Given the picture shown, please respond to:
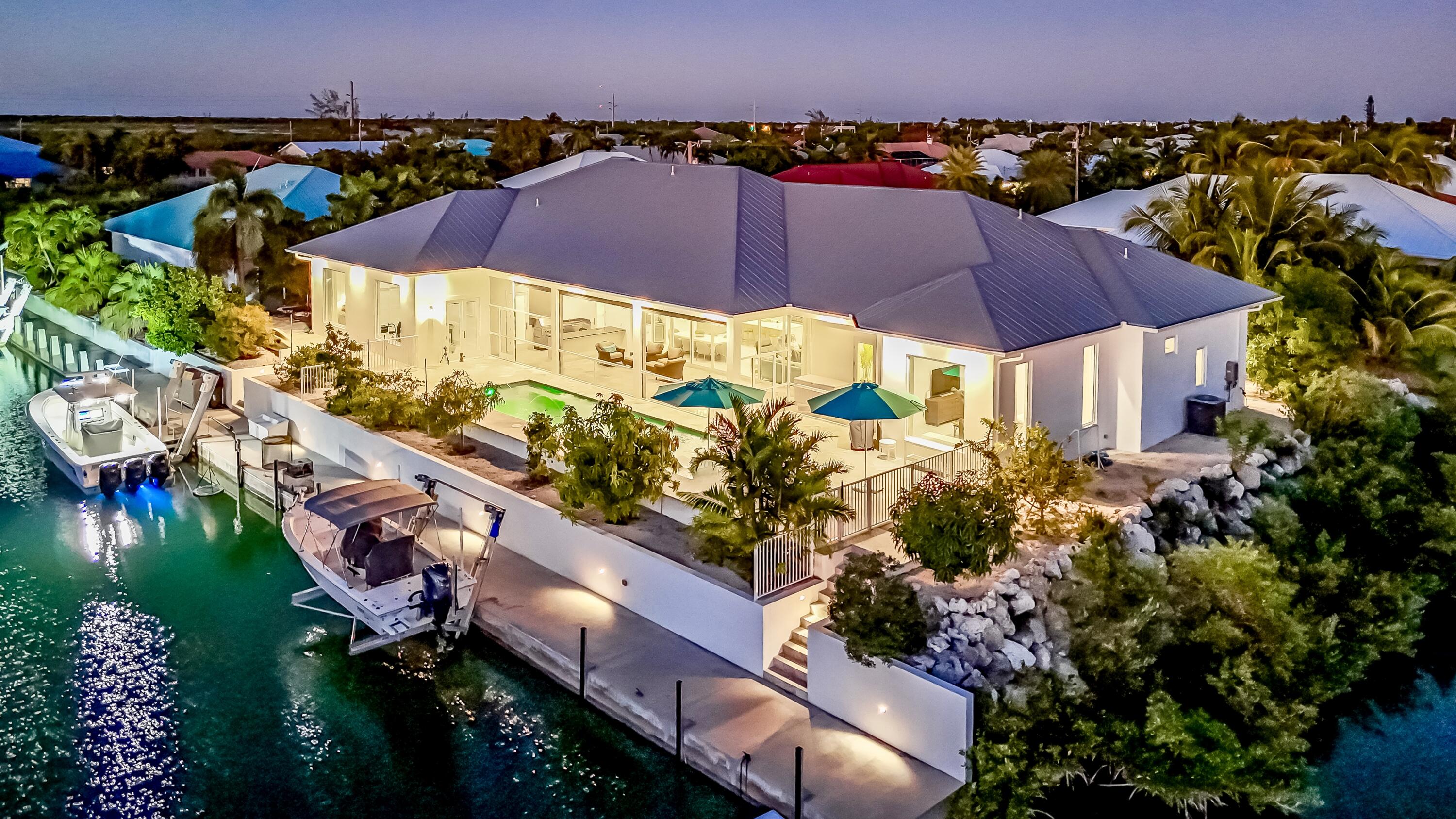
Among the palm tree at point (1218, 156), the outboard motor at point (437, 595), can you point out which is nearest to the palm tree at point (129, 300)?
the outboard motor at point (437, 595)

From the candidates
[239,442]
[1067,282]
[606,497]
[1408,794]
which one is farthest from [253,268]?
[1408,794]

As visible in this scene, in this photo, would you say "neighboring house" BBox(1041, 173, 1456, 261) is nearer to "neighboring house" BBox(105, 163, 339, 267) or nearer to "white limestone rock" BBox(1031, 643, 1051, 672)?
"white limestone rock" BBox(1031, 643, 1051, 672)

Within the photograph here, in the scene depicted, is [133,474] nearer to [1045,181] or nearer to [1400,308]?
[1400,308]

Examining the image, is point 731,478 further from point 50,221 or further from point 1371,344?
point 50,221

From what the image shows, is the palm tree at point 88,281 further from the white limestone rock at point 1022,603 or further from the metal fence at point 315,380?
the white limestone rock at point 1022,603

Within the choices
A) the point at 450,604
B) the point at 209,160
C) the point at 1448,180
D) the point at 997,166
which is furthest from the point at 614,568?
the point at 209,160

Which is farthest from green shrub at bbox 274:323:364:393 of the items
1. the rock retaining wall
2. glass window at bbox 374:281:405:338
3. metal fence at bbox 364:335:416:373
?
the rock retaining wall
